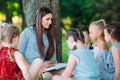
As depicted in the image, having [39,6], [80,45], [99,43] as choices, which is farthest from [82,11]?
[80,45]

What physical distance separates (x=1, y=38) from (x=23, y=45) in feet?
3.29

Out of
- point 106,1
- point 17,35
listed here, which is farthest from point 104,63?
point 106,1

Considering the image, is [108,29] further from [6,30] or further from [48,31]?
[6,30]

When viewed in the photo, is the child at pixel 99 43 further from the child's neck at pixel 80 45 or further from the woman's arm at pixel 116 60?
the child's neck at pixel 80 45

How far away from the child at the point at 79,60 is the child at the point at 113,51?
450 millimetres

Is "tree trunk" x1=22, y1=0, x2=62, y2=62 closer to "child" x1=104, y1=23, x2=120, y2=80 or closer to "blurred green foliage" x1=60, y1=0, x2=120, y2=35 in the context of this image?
"child" x1=104, y1=23, x2=120, y2=80

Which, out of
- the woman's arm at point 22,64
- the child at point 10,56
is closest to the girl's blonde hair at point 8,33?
the child at point 10,56

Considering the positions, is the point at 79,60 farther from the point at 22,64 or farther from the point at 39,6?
the point at 39,6

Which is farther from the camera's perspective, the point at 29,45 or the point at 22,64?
the point at 29,45

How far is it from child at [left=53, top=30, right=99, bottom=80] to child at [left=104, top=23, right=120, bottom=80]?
45 cm

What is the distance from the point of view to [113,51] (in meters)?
5.95

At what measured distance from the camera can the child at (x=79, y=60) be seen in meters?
5.51

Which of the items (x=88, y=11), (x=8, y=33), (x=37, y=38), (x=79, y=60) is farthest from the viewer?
(x=88, y=11)

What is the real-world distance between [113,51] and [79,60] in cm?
66
